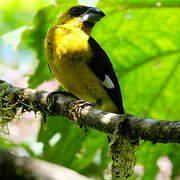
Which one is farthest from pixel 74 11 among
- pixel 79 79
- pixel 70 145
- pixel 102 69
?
pixel 70 145

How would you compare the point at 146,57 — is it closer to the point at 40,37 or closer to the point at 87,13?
the point at 87,13

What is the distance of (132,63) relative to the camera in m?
4.24

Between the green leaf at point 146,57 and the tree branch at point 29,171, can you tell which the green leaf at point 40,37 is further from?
the tree branch at point 29,171

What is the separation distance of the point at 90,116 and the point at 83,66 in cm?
99

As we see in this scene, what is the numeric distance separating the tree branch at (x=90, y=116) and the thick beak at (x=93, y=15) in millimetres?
904

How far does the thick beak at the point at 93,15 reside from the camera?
3.68 meters

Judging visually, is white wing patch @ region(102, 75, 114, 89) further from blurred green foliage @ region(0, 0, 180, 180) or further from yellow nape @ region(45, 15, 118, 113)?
blurred green foliage @ region(0, 0, 180, 180)

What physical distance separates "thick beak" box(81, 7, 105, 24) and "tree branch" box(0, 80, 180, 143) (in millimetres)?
904

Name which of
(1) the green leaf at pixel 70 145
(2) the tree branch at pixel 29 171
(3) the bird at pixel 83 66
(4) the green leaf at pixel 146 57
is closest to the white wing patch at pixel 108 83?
(3) the bird at pixel 83 66

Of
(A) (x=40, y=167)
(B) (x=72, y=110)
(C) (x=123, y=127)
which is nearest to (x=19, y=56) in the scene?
(B) (x=72, y=110)

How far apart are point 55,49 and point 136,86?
1049 millimetres

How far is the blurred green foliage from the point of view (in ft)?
12.6

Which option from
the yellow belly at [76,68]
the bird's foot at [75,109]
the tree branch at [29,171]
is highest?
the tree branch at [29,171]

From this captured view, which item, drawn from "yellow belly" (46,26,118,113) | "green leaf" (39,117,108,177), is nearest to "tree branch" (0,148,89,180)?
"yellow belly" (46,26,118,113)
